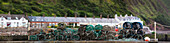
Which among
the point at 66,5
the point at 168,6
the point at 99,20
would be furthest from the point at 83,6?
the point at 99,20

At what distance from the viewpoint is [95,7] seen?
12988 cm

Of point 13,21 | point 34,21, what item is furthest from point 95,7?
point 13,21

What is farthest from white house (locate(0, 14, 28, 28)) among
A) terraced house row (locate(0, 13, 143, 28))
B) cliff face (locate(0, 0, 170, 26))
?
cliff face (locate(0, 0, 170, 26))

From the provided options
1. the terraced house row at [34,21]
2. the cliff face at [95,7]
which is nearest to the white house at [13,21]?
the terraced house row at [34,21]

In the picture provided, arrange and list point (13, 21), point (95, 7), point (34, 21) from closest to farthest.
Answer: point (13, 21) → point (34, 21) → point (95, 7)

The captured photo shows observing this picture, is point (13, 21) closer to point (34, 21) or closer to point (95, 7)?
point (34, 21)

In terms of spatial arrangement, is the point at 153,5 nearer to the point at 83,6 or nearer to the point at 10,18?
the point at 83,6

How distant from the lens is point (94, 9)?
126 meters

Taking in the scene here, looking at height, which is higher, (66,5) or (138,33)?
(66,5)

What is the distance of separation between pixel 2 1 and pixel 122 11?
5884cm

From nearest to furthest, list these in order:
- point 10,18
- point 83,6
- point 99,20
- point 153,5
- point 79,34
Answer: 1. point 79,34
2. point 10,18
3. point 99,20
4. point 83,6
5. point 153,5

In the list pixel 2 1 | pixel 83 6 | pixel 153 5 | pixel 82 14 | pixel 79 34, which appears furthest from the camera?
pixel 153 5

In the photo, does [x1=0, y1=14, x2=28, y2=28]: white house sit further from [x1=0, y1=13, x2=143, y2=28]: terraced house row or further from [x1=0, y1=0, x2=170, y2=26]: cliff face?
[x1=0, y1=0, x2=170, y2=26]: cliff face

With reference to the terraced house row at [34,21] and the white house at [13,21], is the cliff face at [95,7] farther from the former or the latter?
the white house at [13,21]
